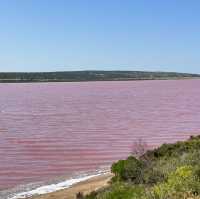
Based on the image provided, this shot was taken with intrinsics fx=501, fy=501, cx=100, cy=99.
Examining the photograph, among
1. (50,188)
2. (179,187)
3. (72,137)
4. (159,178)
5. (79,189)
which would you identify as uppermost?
(179,187)

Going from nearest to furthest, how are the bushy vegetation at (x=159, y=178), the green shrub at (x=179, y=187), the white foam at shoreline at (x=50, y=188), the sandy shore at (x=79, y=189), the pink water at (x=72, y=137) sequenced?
the green shrub at (x=179, y=187) < the bushy vegetation at (x=159, y=178) < the sandy shore at (x=79, y=189) < the white foam at shoreline at (x=50, y=188) < the pink water at (x=72, y=137)

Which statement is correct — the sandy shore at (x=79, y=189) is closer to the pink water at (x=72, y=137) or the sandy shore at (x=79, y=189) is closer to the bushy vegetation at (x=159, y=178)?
the bushy vegetation at (x=159, y=178)

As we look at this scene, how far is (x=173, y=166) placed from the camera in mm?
10297

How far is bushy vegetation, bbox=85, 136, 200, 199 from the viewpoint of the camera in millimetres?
7027

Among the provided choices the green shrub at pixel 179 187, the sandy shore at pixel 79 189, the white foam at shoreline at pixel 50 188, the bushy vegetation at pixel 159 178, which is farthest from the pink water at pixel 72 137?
the green shrub at pixel 179 187

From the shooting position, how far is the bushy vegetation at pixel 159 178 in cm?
703

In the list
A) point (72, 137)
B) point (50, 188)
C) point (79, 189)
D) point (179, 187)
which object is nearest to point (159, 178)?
point (179, 187)

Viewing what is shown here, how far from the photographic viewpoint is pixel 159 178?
9.60 m

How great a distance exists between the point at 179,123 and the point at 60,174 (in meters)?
18.1

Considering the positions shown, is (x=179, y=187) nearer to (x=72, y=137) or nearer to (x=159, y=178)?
(x=159, y=178)

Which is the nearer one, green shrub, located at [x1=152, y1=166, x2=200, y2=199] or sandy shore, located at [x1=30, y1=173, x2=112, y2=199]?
green shrub, located at [x1=152, y1=166, x2=200, y2=199]

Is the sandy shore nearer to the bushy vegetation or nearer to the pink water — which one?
the bushy vegetation

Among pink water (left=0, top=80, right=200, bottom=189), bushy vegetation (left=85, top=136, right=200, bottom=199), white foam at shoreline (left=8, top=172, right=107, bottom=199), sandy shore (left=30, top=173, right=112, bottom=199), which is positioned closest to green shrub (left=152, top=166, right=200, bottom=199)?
bushy vegetation (left=85, top=136, right=200, bottom=199)

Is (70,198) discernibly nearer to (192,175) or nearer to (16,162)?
(192,175)
